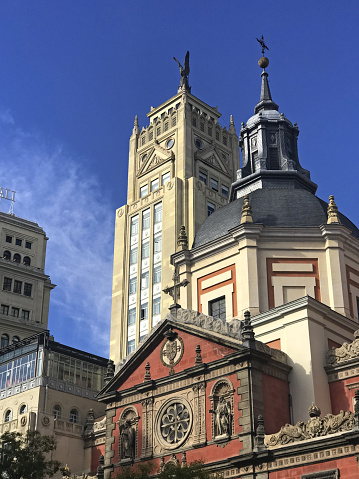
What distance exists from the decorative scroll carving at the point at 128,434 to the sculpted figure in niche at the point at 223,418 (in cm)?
519

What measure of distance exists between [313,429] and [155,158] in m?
60.9

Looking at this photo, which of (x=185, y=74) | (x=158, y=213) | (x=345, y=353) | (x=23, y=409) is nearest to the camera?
(x=345, y=353)

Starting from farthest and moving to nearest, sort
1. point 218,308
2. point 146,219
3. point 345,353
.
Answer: point 146,219 → point 218,308 → point 345,353

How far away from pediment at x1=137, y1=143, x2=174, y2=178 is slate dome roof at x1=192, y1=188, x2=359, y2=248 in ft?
126

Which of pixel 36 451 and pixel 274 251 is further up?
pixel 274 251

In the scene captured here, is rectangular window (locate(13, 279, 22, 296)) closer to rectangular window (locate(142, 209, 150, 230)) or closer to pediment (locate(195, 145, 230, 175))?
rectangular window (locate(142, 209, 150, 230))

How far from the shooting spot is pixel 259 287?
4288 centimetres

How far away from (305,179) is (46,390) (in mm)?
22548

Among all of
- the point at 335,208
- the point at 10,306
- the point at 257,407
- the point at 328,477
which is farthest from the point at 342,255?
the point at 10,306

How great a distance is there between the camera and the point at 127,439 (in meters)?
38.1

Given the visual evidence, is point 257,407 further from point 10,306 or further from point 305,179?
point 10,306

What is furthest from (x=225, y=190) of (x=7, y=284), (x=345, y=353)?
(x=345, y=353)

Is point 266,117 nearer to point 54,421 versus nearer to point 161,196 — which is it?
point 54,421

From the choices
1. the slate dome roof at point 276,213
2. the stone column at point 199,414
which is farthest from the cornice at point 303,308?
the slate dome roof at point 276,213
